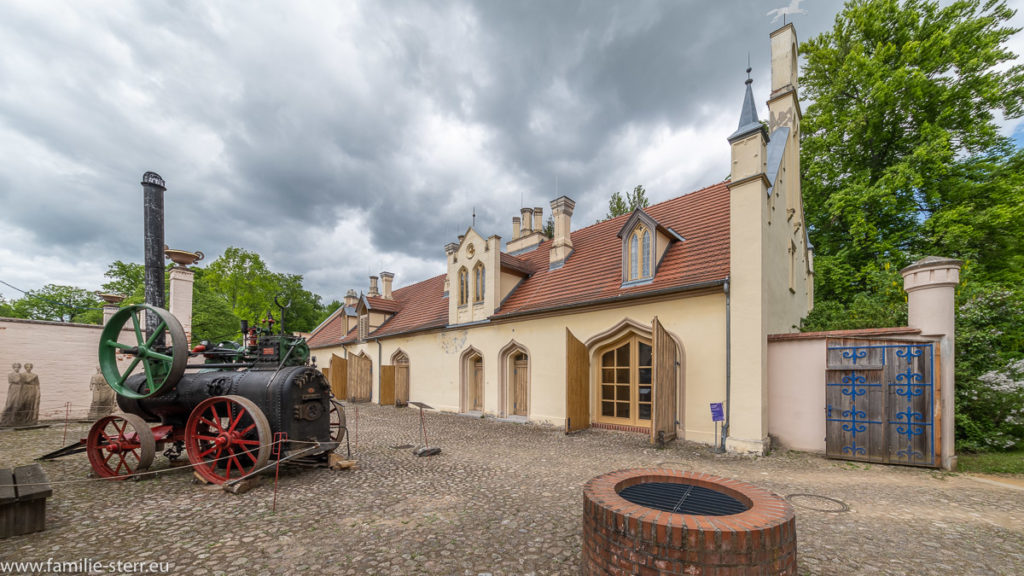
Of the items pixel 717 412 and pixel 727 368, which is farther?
pixel 727 368

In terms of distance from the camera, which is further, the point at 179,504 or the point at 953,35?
the point at 953,35

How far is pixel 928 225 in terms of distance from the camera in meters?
12.6

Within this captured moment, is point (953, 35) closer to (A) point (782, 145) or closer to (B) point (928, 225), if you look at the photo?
(B) point (928, 225)

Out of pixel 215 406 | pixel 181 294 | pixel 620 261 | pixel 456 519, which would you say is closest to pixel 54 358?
pixel 181 294

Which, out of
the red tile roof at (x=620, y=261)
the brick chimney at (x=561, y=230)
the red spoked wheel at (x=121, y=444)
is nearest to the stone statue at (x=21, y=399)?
the red spoked wheel at (x=121, y=444)

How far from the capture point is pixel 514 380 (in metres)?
13.3

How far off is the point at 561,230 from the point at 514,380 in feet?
18.0

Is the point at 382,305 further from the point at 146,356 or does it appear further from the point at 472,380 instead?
the point at 146,356

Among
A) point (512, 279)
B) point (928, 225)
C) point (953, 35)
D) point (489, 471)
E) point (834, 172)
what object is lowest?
point (489, 471)

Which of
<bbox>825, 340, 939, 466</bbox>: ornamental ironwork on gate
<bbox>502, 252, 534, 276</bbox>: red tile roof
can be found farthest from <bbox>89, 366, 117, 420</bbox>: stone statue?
<bbox>825, 340, 939, 466</bbox>: ornamental ironwork on gate

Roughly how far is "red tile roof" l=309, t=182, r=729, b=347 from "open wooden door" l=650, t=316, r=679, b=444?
1.28 meters


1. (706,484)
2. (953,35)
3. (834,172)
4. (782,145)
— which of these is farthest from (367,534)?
(953,35)

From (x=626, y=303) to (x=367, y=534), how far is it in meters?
7.85

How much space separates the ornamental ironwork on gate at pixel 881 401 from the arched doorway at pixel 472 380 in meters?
10.3
